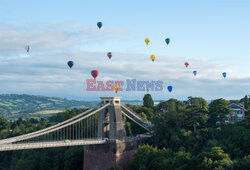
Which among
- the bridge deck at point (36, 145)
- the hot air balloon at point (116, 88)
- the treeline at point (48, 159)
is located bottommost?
the treeline at point (48, 159)

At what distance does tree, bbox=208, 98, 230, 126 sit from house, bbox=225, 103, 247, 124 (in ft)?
5.74

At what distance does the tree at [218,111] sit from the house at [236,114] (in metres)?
1.75

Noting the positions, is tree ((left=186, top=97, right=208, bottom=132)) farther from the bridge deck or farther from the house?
the bridge deck

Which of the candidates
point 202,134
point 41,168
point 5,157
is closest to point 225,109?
point 202,134

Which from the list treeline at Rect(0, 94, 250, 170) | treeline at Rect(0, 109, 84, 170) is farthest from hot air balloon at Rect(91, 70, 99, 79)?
treeline at Rect(0, 109, 84, 170)

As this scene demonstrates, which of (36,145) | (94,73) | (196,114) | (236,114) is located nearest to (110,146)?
(36,145)

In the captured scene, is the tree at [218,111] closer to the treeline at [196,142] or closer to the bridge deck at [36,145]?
the treeline at [196,142]

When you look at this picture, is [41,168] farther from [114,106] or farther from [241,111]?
[241,111]

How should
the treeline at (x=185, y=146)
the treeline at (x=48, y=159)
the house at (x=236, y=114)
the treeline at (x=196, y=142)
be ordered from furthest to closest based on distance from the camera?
the treeline at (x=48, y=159) → the house at (x=236, y=114) → the treeline at (x=185, y=146) → the treeline at (x=196, y=142)

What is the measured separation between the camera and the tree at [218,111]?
62.2 m

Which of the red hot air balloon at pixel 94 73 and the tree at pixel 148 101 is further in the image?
the tree at pixel 148 101

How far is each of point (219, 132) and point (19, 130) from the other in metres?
68.4

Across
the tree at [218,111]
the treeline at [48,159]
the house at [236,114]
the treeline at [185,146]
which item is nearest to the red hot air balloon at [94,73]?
the treeline at [185,146]

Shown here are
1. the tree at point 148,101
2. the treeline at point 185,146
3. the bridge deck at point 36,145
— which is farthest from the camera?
the tree at point 148,101
